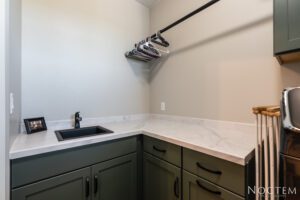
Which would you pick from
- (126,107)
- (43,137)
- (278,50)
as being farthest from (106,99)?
(278,50)

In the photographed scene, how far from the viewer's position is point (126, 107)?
222 centimetres

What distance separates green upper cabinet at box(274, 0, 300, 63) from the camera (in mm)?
881

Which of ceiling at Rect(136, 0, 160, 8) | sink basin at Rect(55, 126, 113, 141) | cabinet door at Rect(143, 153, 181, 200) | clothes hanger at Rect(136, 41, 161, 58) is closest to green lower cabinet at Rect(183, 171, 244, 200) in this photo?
cabinet door at Rect(143, 153, 181, 200)

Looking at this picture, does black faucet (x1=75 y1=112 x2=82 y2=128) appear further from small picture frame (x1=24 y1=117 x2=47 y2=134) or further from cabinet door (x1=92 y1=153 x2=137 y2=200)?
cabinet door (x1=92 y1=153 x2=137 y2=200)

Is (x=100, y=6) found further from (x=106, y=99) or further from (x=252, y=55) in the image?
(x=252, y=55)

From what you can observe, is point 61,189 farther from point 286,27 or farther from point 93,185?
point 286,27

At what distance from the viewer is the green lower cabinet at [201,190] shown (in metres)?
0.95

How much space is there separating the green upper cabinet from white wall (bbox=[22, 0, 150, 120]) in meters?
1.64

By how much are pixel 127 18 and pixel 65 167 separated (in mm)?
1931

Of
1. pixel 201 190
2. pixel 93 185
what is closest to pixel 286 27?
pixel 201 190

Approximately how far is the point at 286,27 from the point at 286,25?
1 cm

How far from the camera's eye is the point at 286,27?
92cm

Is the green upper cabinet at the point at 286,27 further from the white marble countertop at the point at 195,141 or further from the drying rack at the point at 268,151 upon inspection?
the white marble countertop at the point at 195,141

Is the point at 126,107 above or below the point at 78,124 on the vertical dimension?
above
